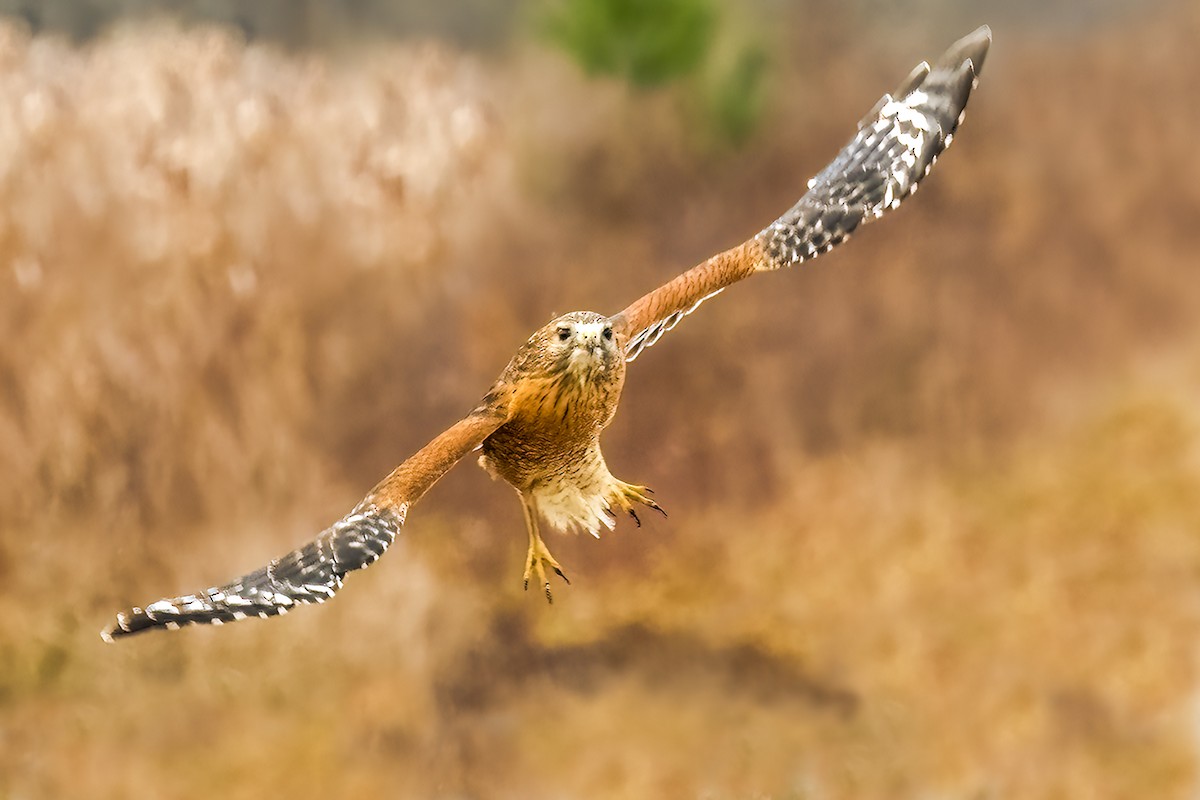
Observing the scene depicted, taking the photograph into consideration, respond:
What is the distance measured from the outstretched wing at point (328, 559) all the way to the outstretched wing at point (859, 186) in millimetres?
393

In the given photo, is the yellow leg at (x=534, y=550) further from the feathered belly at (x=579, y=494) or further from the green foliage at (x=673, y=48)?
the green foliage at (x=673, y=48)

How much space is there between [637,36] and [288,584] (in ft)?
6.31

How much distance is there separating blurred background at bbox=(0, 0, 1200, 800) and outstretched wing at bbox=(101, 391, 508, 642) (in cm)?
129

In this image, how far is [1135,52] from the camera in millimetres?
3229

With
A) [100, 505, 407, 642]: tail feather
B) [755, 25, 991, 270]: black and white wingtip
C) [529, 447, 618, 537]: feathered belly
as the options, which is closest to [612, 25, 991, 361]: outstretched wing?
[755, 25, 991, 270]: black and white wingtip

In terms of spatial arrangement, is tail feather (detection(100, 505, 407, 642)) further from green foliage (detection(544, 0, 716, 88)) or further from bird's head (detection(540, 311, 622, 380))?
green foliage (detection(544, 0, 716, 88))

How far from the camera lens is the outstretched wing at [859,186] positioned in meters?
1.96

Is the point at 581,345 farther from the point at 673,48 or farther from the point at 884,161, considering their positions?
the point at 673,48

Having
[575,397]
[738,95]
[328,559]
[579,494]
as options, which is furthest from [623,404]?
[328,559]

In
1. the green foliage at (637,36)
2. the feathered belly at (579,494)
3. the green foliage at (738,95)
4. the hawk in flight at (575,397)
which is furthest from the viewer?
the green foliage at (738,95)

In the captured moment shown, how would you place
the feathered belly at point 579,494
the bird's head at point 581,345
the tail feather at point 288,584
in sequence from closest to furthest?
1. the tail feather at point 288,584
2. the bird's head at point 581,345
3. the feathered belly at point 579,494

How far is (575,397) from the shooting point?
1.68 metres

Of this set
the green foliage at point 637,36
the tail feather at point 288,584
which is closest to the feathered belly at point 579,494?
the tail feather at point 288,584

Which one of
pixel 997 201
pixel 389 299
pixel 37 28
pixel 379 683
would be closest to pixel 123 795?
pixel 379 683
